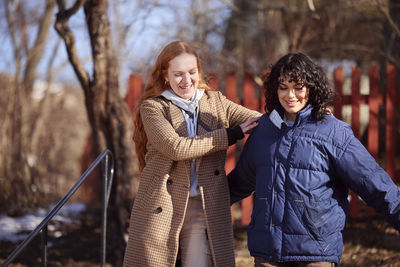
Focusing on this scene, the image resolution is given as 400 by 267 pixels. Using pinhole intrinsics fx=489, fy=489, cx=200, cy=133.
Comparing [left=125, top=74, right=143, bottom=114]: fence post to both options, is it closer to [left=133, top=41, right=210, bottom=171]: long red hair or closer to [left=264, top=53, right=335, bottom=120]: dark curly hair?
[left=133, top=41, right=210, bottom=171]: long red hair

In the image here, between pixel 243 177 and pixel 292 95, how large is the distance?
55 centimetres

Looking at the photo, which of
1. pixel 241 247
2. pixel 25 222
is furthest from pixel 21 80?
pixel 241 247

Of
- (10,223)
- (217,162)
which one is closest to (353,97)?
(217,162)

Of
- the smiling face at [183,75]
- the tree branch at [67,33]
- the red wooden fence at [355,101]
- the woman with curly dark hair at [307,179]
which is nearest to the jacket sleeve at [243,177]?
the woman with curly dark hair at [307,179]

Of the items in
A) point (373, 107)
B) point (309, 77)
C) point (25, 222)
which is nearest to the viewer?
point (309, 77)

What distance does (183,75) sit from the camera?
2.56 m

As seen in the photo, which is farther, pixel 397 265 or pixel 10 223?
pixel 10 223

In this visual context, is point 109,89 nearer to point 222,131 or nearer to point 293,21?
point 222,131

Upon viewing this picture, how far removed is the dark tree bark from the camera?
4660 millimetres

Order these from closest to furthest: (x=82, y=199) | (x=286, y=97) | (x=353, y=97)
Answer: (x=286, y=97) < (x=353, y=97) < (x=82, y=199)

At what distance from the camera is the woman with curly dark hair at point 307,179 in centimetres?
212

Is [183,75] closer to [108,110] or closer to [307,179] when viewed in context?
[307,179]

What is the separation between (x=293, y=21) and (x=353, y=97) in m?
2.60

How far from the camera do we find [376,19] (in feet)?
24.0
